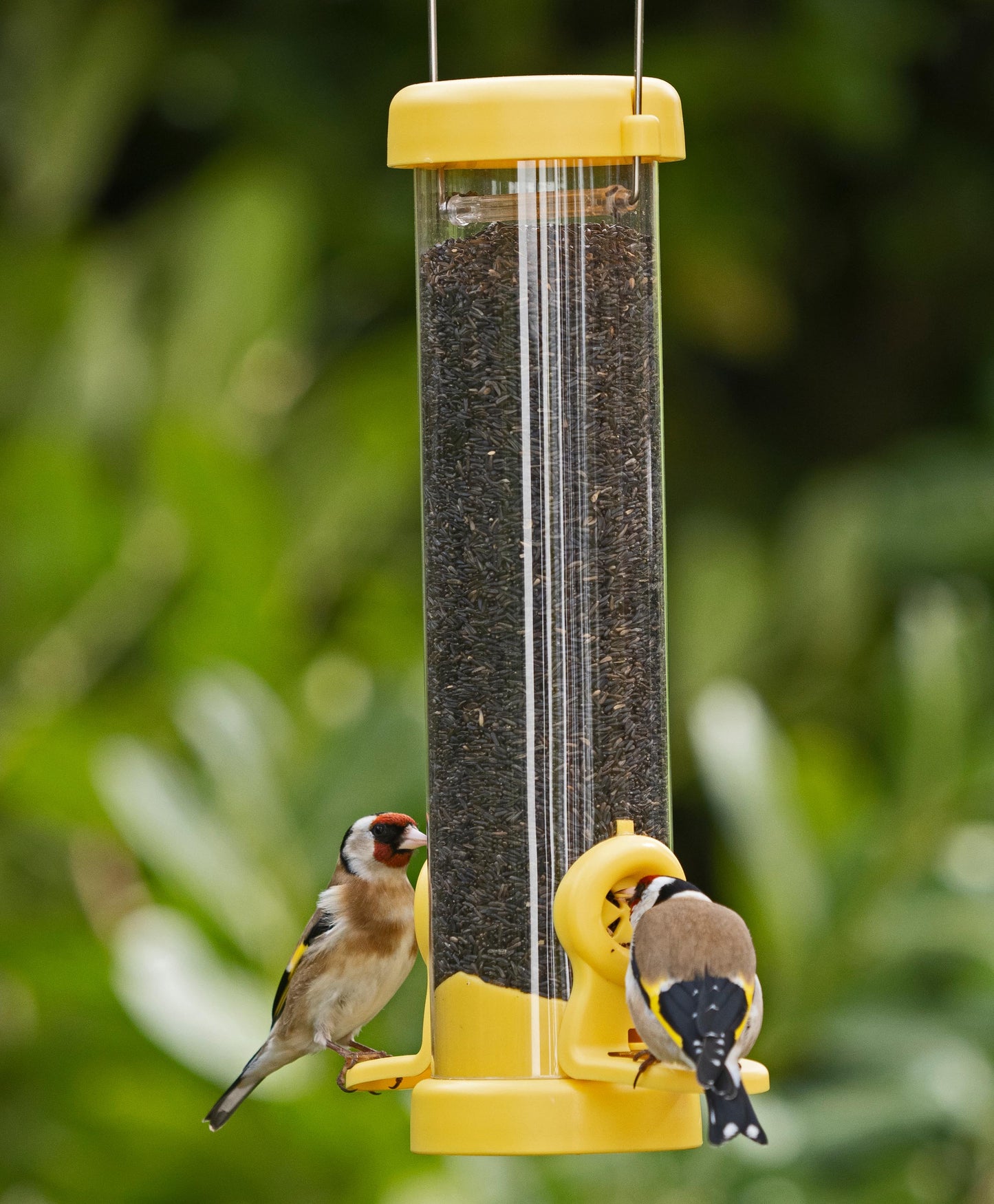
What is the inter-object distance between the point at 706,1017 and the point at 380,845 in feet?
3.20

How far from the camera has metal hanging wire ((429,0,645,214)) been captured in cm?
318

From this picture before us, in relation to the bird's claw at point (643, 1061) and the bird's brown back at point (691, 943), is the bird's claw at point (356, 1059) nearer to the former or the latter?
the bird's claw at point (643, 1061)

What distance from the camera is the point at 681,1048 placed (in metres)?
3.02

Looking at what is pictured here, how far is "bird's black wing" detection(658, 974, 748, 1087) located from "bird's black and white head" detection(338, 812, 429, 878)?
30.9 inches

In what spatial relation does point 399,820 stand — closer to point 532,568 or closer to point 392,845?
point 392,845

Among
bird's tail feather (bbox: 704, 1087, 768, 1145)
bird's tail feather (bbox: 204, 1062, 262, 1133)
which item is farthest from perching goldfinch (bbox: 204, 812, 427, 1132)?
bird's tail feather (bbox: 704, 1087, 768, 1145)

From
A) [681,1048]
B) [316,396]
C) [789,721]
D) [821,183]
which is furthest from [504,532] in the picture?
[821,183]

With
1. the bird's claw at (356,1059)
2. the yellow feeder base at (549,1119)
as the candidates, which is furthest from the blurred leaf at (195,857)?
the yellow feeder base at (549,1119)

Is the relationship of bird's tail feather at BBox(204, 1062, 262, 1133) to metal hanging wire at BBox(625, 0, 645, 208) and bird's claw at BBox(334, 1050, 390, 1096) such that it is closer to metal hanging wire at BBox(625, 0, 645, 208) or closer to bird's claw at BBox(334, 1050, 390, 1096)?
bird's claw at BBox(334, 1050, 390, 1096)

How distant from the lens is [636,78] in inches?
134

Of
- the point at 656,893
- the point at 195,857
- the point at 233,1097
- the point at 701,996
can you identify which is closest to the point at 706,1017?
the point at 701,996

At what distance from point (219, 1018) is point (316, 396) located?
3.95m

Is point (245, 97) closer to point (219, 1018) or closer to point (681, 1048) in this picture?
point (219, 1018)

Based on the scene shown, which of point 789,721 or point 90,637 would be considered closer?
point 90,637
